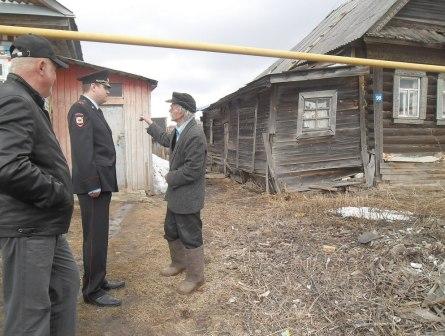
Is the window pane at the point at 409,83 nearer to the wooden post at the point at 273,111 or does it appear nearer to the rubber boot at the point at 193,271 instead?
the wooden post at the point at 273,111

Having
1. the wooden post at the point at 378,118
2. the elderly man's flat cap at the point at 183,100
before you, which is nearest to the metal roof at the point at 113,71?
the elderly man's flat cap at the point at 183,100

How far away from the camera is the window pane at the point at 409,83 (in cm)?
998

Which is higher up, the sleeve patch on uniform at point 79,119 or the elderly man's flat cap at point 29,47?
the elderly man's flat cap at point 29,47

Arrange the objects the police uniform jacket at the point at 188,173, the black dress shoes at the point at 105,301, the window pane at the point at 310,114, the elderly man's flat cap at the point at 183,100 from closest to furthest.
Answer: the black dress shoes at the point at 105,301, the police uniform jacket at the point at 188,173, the elderly man's flat cap at the point at 183,100, the window pane at the point at 310,114

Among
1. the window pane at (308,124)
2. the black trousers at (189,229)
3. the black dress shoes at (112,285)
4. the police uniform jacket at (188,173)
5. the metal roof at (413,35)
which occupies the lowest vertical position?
the black dress shoes at (112,285)

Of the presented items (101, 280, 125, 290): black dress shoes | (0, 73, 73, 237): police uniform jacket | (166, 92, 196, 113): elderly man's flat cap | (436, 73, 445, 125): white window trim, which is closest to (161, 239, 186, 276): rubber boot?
(101, 280, 125, 290): black dress shoes

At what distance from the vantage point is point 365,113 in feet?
31.7

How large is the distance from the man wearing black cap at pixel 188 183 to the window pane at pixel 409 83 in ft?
27.3

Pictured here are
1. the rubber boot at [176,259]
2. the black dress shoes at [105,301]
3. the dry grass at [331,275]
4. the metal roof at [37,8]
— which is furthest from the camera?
the metal roof at [37,8]

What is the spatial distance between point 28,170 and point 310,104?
8.48 meters

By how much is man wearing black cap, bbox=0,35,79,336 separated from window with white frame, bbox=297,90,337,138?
25.8 ft

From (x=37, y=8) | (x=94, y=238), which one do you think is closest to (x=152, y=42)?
(x=94, y=238)

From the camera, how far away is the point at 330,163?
966 cm

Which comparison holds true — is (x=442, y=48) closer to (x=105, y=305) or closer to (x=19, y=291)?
(x=105, y=305)
